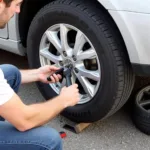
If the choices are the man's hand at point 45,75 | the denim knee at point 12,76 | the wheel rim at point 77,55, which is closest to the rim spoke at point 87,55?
the wheel rim at point 77,55

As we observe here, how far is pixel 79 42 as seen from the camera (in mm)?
2348

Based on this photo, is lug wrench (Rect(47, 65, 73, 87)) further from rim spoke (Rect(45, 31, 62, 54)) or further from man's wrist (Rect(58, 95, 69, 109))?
man's wrist (Rect(58, 95, 69, 109))

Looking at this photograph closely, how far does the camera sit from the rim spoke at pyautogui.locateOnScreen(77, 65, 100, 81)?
2.31 meters

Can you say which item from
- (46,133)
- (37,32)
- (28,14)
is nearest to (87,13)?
(37,32)

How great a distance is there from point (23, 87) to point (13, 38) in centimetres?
58

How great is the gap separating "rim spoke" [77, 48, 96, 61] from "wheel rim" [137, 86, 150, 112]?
0.52 meters

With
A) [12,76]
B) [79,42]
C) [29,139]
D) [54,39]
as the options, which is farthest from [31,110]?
[54,39]

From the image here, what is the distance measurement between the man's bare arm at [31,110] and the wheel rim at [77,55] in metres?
0.52

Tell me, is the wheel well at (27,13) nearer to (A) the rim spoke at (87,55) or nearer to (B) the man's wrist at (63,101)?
(A) the rim spoke at (87,55)

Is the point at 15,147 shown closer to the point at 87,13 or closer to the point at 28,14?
the point at 87,13

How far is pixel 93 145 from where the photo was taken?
7.85 ft

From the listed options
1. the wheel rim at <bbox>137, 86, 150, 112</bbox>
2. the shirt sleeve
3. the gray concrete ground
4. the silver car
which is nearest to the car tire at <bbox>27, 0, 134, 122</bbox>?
the silver car

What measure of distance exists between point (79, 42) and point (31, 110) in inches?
32.9

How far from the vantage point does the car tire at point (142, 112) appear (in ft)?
7.87
